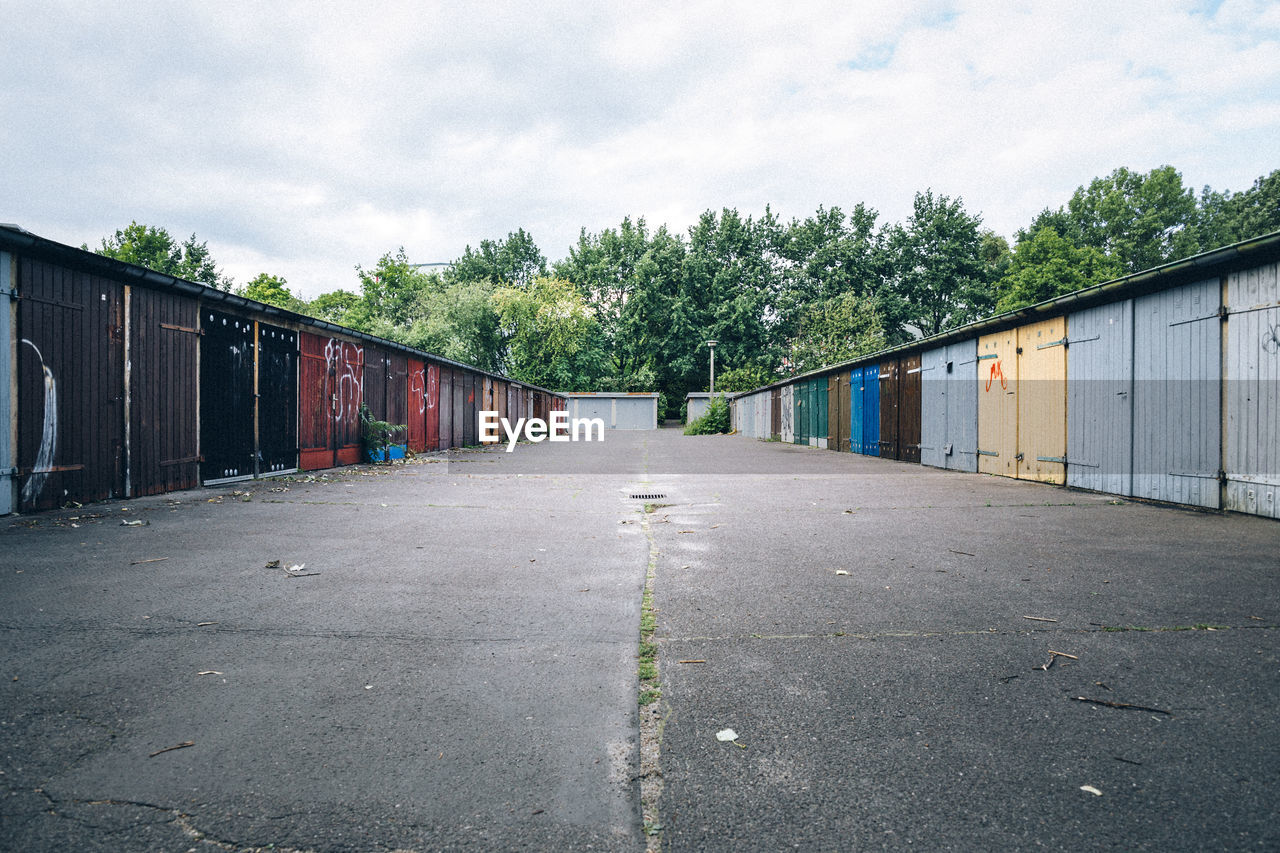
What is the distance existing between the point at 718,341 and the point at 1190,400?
4679 centimetres

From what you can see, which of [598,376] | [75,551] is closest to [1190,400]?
[75,551]

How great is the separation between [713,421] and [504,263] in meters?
36.0

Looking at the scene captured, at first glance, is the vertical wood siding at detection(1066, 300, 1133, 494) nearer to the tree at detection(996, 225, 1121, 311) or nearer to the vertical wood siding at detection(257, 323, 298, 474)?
the vertical wood siding at detection(257, 323, 298, 474)

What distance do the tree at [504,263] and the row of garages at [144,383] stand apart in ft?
183

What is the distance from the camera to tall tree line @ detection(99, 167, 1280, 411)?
4697cm

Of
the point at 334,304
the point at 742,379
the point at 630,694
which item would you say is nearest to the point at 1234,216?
the point at 742,379

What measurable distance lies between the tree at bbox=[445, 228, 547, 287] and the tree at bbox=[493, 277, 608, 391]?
14.6 m

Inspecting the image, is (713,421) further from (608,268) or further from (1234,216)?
(1234,216)

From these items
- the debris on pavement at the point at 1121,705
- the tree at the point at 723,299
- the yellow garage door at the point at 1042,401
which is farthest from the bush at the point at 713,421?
the debris on pavement at the point at 1121,705

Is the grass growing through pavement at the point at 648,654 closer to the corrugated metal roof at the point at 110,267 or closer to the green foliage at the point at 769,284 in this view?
the corrugated metal roof at the point at 110,267

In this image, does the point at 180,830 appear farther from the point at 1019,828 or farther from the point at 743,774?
the point at 1019,828

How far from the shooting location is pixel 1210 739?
→ 90.2 inches

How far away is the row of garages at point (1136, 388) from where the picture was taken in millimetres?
7129

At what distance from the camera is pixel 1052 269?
44.0 meters
